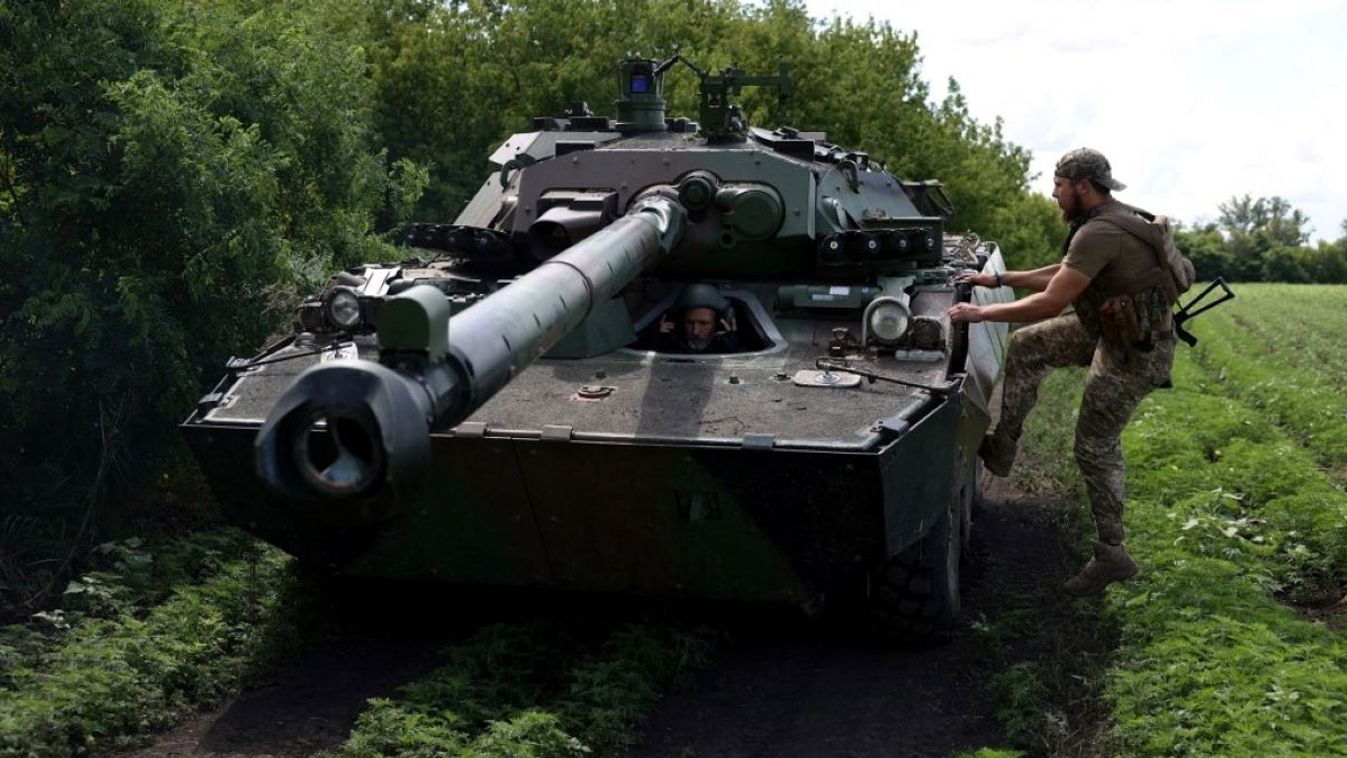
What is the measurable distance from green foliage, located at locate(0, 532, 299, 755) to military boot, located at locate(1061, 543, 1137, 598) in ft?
12.1

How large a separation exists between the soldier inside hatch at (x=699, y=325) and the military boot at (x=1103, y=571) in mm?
1998

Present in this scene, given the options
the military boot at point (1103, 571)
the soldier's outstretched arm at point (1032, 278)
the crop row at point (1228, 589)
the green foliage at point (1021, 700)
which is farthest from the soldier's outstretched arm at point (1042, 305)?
the green foliage at point (1021, 700)

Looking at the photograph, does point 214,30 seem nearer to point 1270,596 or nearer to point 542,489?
point 542,489

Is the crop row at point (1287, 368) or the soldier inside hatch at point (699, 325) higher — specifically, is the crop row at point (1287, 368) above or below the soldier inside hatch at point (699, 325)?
below

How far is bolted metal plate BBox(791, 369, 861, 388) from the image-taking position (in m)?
6.86

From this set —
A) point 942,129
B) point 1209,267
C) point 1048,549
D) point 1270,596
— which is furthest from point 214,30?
point 1209,267

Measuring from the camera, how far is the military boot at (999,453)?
8.14 m

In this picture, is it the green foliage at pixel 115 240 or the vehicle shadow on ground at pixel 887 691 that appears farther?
the green foliage at pixel 115 240

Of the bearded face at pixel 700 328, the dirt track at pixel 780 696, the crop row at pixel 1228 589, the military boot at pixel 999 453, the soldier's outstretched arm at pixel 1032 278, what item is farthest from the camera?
the military boot at pixel 999 453

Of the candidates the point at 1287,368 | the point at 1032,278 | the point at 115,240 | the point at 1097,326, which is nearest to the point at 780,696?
the point at 1097,326

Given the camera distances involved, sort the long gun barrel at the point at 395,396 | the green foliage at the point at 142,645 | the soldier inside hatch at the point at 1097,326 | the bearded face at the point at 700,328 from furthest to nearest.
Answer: the bearded face at the point at 700,328, the soldier inside hatch at the point at 1097,326, the green foliage at the point at 142,645, the long gun barrel at the point at 395,396

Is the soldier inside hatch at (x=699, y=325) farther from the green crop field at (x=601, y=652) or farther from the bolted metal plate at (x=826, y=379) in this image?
the green crop field at (x=601, y=652)

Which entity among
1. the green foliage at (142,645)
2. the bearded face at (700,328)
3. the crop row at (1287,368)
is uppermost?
the bearded face at (700,328)

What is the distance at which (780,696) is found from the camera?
6.79 metres
